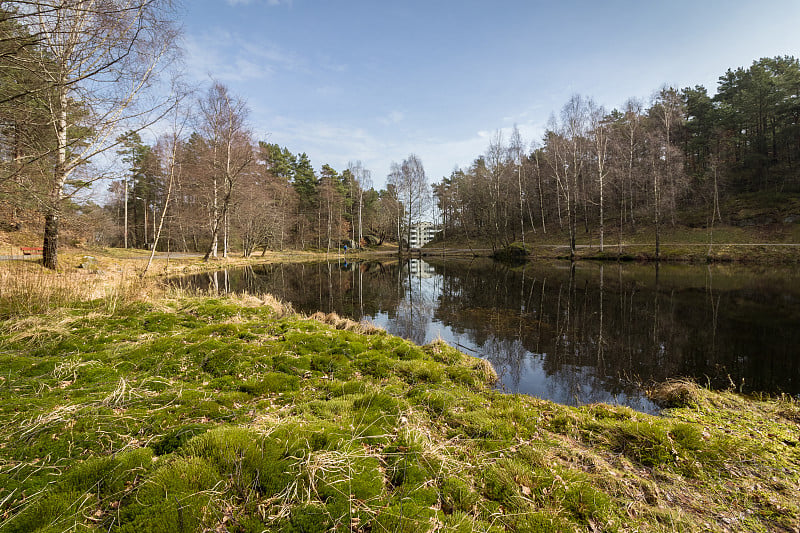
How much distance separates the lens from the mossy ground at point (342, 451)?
7.47 feet

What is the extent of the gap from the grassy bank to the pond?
47.0 inches

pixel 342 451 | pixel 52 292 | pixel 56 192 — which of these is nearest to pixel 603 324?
pixel 342 451

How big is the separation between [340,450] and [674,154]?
125 ft

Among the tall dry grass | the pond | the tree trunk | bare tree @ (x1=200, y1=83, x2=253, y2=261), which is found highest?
bare tree @ (x1=200, y1=83, x2=253, y2=261)

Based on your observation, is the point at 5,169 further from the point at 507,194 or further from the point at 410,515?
the point at 507,194

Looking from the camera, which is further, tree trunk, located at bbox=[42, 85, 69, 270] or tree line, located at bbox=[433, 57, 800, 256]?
tree line, located at bbox=[433, 57, 800, 256]

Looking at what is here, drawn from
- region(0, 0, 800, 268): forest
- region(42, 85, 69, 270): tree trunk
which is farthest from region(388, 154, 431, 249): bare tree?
region(42, 85, 69, 270): tree trunk

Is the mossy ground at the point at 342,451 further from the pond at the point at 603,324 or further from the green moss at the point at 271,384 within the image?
the pond at the point at 603,324

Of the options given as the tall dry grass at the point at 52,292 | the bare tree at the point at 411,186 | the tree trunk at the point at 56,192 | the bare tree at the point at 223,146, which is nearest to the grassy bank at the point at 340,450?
the tall dry grass at the point at 52,292

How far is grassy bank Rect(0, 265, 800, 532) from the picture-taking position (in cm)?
228

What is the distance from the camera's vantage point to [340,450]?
9.70 feet

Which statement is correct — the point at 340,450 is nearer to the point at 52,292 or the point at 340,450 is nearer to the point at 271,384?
the point at 271,384

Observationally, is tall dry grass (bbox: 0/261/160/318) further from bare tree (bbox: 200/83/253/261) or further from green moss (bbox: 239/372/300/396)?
bare tree (bbox: 200/83/253/261)

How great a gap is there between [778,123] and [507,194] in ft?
103
